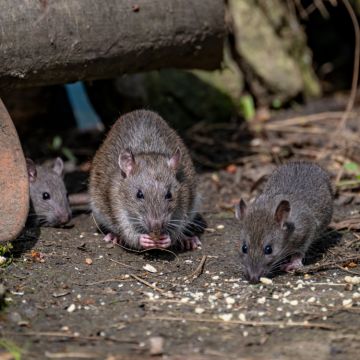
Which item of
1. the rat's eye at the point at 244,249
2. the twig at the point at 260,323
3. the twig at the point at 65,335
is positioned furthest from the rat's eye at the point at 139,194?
the twig at the point at 65,335

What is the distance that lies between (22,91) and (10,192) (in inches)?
140

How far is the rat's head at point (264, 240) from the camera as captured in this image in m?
6.33

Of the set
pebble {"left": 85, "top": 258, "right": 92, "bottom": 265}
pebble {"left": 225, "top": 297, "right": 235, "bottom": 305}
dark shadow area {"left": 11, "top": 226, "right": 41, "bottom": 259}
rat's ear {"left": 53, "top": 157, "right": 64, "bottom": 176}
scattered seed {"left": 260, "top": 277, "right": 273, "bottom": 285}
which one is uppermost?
rat's ear {"left": 53, "top": 157, "right": 64, "bottom": 176}

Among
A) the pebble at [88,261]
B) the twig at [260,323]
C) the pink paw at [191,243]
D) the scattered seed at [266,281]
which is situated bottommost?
the twig at [260,323]

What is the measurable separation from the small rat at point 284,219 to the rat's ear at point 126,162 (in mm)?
1123

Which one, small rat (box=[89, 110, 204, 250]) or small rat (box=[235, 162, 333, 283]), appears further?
small rat (box=[89, 110, 204, 250])

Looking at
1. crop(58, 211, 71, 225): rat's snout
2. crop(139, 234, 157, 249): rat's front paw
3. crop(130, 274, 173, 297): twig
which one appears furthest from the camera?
crop(58, 211, 71, 225): rat's snout

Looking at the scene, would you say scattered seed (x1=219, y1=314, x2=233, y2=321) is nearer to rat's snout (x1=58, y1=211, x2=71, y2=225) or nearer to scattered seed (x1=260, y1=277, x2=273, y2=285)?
scattered seed (x1=260, y1=277, x2=273, y2=285)

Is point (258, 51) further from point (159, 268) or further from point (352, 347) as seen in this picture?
point (352, 347)

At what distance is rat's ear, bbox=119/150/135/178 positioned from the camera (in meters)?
7.06

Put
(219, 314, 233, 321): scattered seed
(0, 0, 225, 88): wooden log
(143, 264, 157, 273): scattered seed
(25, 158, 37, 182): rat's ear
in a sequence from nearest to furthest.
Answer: (219, 314, 233, 321): scattered seed < (143, 264, 157, 273): scattered seed < (0, 0, 225, 88): wooden log < (25, 158, 37, 182): rat's ear

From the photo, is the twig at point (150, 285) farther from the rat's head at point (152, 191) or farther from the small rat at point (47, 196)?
the small rat at point (47, 196)

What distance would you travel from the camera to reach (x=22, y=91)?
988cm

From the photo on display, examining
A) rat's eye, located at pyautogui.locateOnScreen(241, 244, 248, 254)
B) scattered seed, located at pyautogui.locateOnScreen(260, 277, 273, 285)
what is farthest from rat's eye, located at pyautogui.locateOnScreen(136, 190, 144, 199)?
scattered seed, located at pyautogui.locateOnScreen(260, 277, 273, 285)
